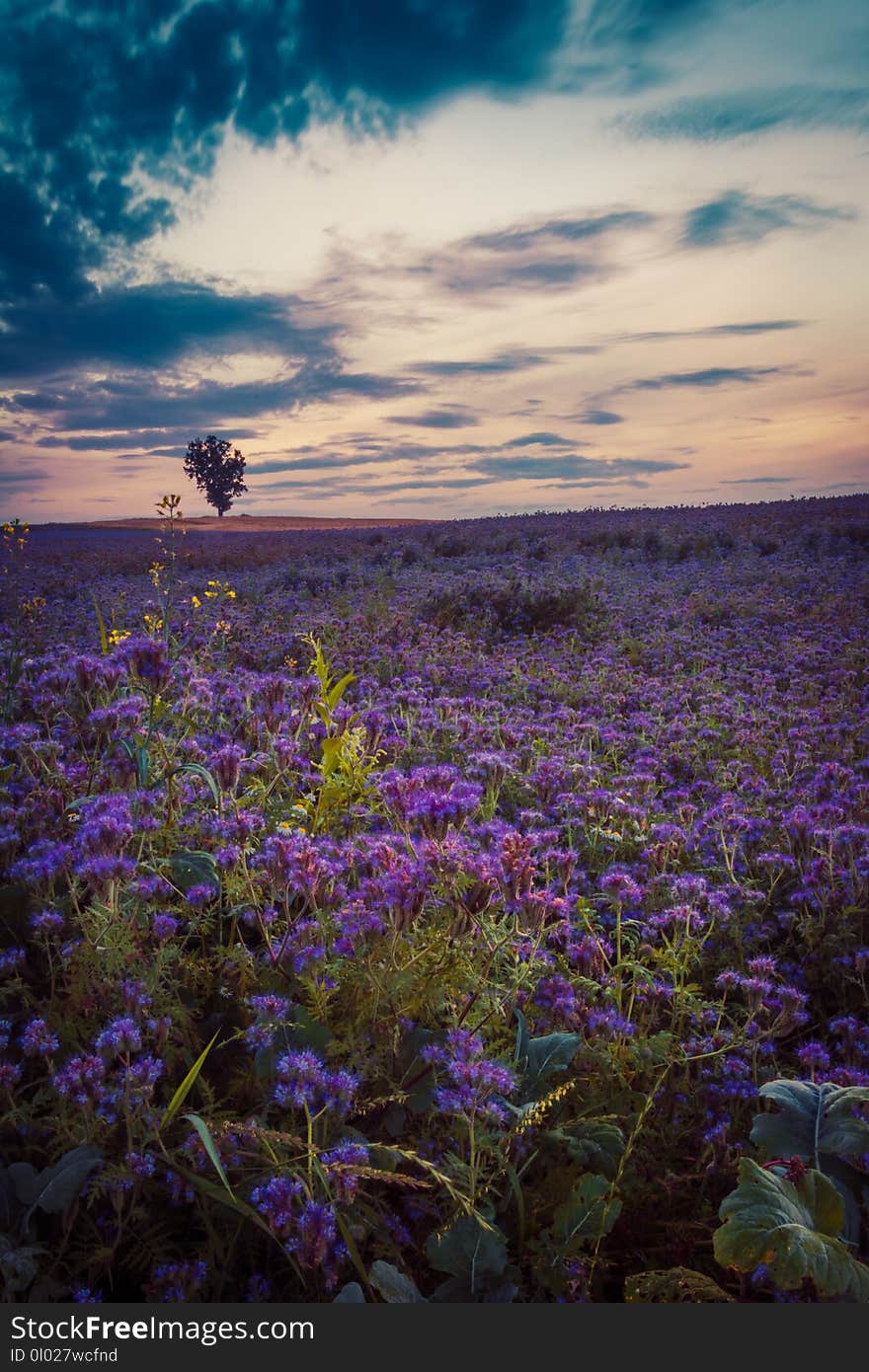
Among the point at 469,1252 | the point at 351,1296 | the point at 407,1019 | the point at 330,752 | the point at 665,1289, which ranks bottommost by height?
the point at 665,1289

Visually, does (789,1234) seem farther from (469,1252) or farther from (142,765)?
(142,765)

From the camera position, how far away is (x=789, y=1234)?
2.04m

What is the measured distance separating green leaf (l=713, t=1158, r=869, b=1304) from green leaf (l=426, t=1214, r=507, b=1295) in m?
0.56

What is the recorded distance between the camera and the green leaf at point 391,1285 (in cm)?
204

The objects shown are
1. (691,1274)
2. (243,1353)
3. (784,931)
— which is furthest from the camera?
(784,931)

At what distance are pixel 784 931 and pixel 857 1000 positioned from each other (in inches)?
25.2

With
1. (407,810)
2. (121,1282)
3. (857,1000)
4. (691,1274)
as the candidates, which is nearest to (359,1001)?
(407,810)

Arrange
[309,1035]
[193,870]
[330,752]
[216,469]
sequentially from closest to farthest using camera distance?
[309,1035]
[193,870]
[330,752]
[216,469]

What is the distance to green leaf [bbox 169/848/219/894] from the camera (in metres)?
3.39

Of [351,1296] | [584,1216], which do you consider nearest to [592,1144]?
[584,1216]

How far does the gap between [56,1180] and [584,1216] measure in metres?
1.43

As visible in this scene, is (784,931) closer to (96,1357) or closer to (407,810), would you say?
(407,810)

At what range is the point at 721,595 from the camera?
13.7m

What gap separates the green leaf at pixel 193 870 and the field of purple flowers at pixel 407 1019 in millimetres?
24
